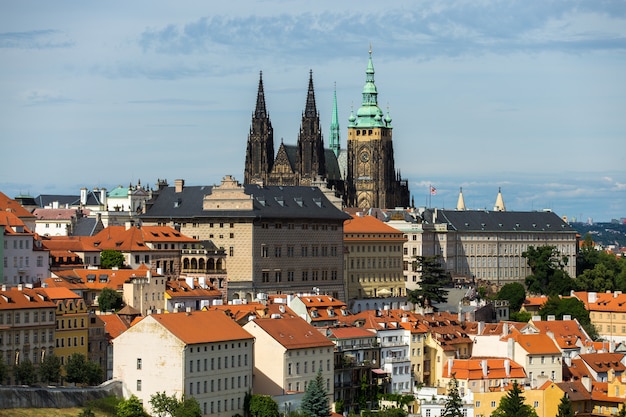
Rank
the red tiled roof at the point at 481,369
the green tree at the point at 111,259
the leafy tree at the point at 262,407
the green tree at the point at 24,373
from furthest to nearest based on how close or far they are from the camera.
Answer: the green tree at the point at 111,259
the red tiled roof at the point at 481,369
the leafy tree at the point at 262,407
the green tree at the point at 24,373

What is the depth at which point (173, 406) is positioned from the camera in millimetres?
96188

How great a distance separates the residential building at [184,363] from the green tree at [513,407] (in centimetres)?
1588

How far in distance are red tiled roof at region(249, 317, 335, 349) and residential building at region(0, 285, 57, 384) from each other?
12064mm

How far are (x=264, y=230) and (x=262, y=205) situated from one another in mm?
2646

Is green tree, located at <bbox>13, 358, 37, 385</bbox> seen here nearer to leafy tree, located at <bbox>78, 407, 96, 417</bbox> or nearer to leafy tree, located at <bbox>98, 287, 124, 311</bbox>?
leafy tree, located at <bbox>78, 407, 96, 417</bbox>

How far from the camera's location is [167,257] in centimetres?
14350

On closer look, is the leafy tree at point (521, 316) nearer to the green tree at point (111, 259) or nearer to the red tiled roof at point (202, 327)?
the green tree at point (111, 259)

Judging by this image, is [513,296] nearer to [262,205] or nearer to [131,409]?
[262,205]

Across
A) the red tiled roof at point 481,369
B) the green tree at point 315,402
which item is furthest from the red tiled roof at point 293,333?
the red tiled roof at point 481,369

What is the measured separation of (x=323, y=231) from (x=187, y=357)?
185 ft

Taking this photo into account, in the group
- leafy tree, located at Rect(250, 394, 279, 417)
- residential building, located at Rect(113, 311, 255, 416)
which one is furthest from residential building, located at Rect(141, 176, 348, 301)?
Answer: leafy tree, located at Rect(250, 394, 279, 417)

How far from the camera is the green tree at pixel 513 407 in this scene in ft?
356

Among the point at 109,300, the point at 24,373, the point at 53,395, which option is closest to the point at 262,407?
the point at 53,395

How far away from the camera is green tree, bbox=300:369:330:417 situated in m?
104
